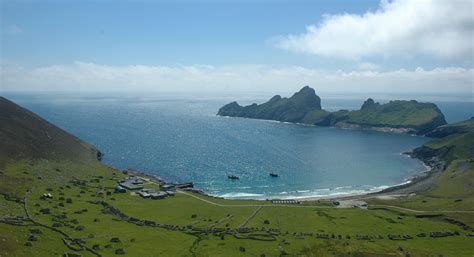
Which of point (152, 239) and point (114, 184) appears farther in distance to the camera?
point (114, 184)

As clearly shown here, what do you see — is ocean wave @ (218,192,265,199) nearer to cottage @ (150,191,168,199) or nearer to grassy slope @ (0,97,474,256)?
grassy slope @ (0,97,474,256)

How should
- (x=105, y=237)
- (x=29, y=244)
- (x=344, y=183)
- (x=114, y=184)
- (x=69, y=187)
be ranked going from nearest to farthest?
1. (x=29, y=244)
2. (x=105, y=237)
3. (x=69, y=187)
4. (x=114, y=184)
5. (x=344, y=183)

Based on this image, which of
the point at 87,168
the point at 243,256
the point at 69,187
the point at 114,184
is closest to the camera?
the point at 243,256

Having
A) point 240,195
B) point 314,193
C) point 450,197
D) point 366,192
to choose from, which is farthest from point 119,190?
point 450,197

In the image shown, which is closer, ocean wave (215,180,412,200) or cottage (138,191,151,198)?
cottage (138,191,151,198)

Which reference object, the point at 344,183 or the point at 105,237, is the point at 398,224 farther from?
the point at 105,237

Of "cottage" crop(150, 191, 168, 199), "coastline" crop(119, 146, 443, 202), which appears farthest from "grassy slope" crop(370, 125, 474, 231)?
"cottage" crop(150, 191, 168, 199)

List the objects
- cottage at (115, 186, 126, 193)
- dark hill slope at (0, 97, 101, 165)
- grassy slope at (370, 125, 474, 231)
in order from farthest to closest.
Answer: dark hill slope at (0, 97, 101, 165) → cottage at (115, 186, 126, 193) → grassy slope at (370, 125, 474, 231)

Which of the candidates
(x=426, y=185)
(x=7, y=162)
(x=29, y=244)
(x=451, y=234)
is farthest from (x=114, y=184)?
(x=426, y=185)
